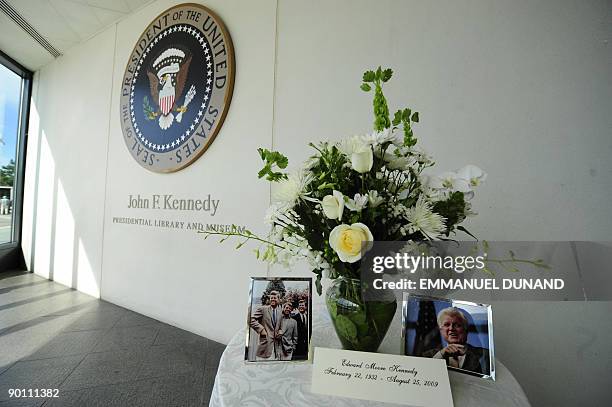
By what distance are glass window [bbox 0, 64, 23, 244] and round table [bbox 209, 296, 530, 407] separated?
480 centimetres

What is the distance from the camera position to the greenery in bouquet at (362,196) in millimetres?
590

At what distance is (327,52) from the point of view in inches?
59.9

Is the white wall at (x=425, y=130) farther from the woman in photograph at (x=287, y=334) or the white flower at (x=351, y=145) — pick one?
the woman in photograph at (x=287, y=334)

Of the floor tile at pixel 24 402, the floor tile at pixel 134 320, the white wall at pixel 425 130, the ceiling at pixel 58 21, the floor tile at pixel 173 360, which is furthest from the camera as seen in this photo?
the ceiling at pixel 58 21

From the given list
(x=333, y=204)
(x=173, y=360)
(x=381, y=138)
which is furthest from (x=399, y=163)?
(x=173, y=360)

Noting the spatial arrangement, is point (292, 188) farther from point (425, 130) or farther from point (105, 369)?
point (105, 369)

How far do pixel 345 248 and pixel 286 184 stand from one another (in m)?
0.20

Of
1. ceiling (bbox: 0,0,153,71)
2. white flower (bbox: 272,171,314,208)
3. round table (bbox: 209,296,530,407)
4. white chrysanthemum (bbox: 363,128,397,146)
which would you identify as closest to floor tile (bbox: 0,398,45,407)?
round table (bbox: 209,296,530,407)

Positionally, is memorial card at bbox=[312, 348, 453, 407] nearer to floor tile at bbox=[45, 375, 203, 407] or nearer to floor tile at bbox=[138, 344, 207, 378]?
floor tile at bbox=[45, 375, 203, 407]

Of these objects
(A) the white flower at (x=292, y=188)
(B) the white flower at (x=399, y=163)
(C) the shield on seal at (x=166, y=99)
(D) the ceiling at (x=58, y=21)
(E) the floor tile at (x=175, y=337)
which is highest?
(D) the ceiling at (x=58, y=21)

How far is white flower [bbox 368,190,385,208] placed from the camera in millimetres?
590

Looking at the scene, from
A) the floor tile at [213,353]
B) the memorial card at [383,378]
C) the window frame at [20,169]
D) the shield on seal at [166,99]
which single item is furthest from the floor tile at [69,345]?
the window frame at [20,169]

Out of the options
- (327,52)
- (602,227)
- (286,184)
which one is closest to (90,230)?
(327,52)

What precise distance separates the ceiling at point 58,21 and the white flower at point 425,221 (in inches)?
120
